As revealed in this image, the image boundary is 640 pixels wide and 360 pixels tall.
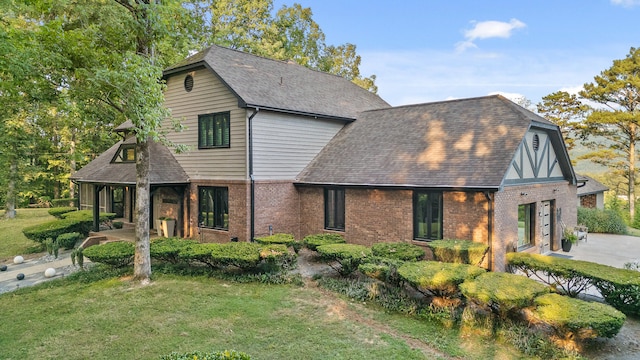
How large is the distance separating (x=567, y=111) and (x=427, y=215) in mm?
25487

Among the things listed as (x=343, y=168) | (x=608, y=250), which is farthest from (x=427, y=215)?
(x=608, y=250)

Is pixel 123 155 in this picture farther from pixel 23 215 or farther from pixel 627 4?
pixel 627 4

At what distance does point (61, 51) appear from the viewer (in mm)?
8969

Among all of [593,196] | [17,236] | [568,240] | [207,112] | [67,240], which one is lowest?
[17,236]

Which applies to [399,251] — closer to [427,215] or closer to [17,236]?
[427,215]

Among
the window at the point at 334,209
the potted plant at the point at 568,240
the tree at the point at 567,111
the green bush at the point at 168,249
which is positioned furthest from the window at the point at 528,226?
the tree at the point at 567,111

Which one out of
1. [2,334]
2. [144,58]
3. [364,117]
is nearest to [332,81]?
[364,117]

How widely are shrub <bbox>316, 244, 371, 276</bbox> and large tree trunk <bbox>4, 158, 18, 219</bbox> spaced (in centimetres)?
2475

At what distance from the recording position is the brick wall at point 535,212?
33.8ft

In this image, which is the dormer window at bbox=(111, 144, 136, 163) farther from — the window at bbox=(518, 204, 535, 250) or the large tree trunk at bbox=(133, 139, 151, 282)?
the window at bbox=(518, 204, 535, 250)

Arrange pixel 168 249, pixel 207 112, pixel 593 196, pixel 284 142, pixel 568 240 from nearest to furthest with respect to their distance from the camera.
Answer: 1. pixel 168 249
2. pixel 568 240
3. pixel 207 112
4. pixel 284 142
5. pixel 593 196

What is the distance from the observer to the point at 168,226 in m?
14.9

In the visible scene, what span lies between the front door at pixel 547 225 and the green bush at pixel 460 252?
533cm

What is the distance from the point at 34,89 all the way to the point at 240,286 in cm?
738
